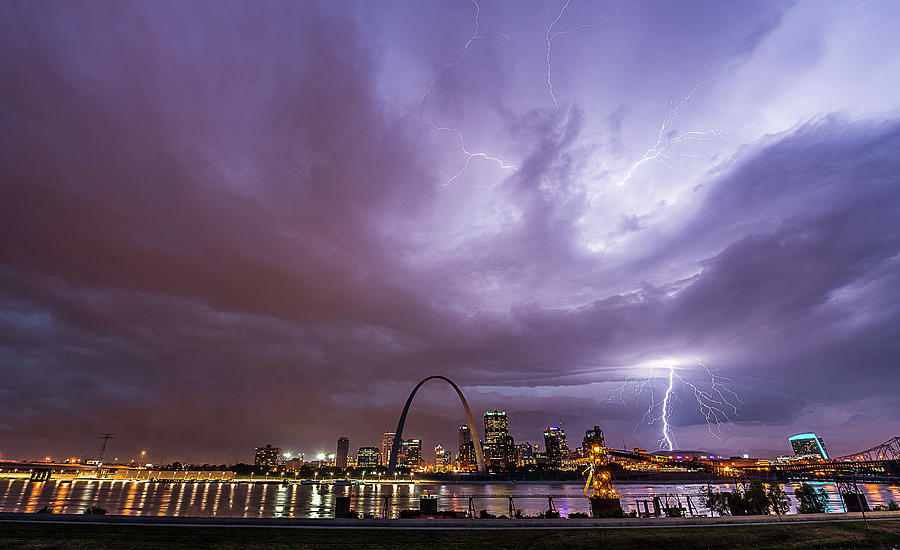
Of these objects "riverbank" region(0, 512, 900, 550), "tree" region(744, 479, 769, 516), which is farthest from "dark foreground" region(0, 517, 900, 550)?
"tree" region(744, 479, 769, 516)

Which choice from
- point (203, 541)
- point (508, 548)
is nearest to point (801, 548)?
point (508, 548)

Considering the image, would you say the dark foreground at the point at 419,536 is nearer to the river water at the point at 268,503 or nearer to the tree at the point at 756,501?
the river water at the point at 268,503

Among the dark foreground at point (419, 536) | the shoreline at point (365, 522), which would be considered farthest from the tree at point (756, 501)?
the dark foreground at point (419, 536)

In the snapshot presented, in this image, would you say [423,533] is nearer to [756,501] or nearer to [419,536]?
[419,536]

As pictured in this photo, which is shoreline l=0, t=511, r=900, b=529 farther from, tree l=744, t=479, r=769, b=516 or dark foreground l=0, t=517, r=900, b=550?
tree l=744, t=479, r=769, b=516

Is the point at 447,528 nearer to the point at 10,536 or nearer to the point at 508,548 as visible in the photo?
the point at 508,548

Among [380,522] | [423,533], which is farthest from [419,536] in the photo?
[380,522]

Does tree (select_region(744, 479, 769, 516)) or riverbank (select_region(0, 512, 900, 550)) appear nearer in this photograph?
riverbank (select_region(0, 512, 900, 550))
